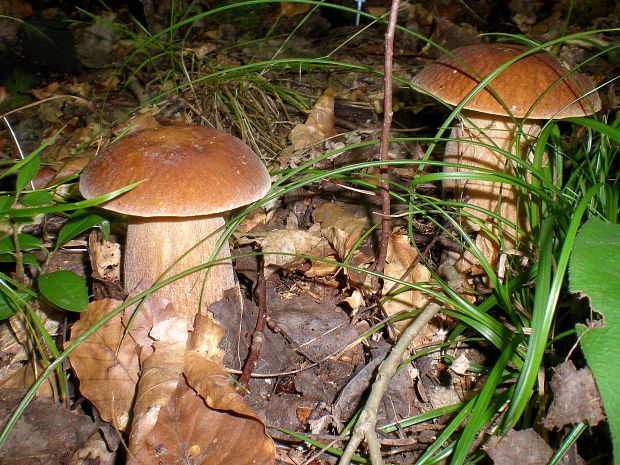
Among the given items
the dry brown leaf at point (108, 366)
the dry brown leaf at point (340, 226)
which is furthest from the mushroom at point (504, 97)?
the dry brown leaf at point (108, 366)

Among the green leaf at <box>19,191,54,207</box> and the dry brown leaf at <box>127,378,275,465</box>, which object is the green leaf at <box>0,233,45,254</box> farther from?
the dry brown leaf at <box>127,378,275,465</box>

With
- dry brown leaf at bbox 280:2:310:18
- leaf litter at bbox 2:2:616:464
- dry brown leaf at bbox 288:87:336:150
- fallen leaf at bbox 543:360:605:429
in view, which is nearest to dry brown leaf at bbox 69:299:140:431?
leaf litter at bbox 2:2:616:464

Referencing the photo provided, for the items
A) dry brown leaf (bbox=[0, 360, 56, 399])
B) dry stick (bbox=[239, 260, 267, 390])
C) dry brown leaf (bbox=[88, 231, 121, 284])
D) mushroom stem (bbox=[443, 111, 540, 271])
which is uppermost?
mushroom stem (bbox=[443, 111, 540, 271])

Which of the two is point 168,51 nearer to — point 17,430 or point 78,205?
point 78,205

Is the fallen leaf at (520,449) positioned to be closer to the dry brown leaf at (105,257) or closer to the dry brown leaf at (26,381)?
the dry brown leaf at (26,381)

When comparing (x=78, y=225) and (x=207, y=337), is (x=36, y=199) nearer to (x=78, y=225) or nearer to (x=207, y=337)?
(x=78, y=225)

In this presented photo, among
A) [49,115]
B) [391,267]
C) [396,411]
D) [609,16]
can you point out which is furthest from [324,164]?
[609,16]

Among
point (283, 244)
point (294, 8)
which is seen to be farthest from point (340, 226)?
point (294, 8)
